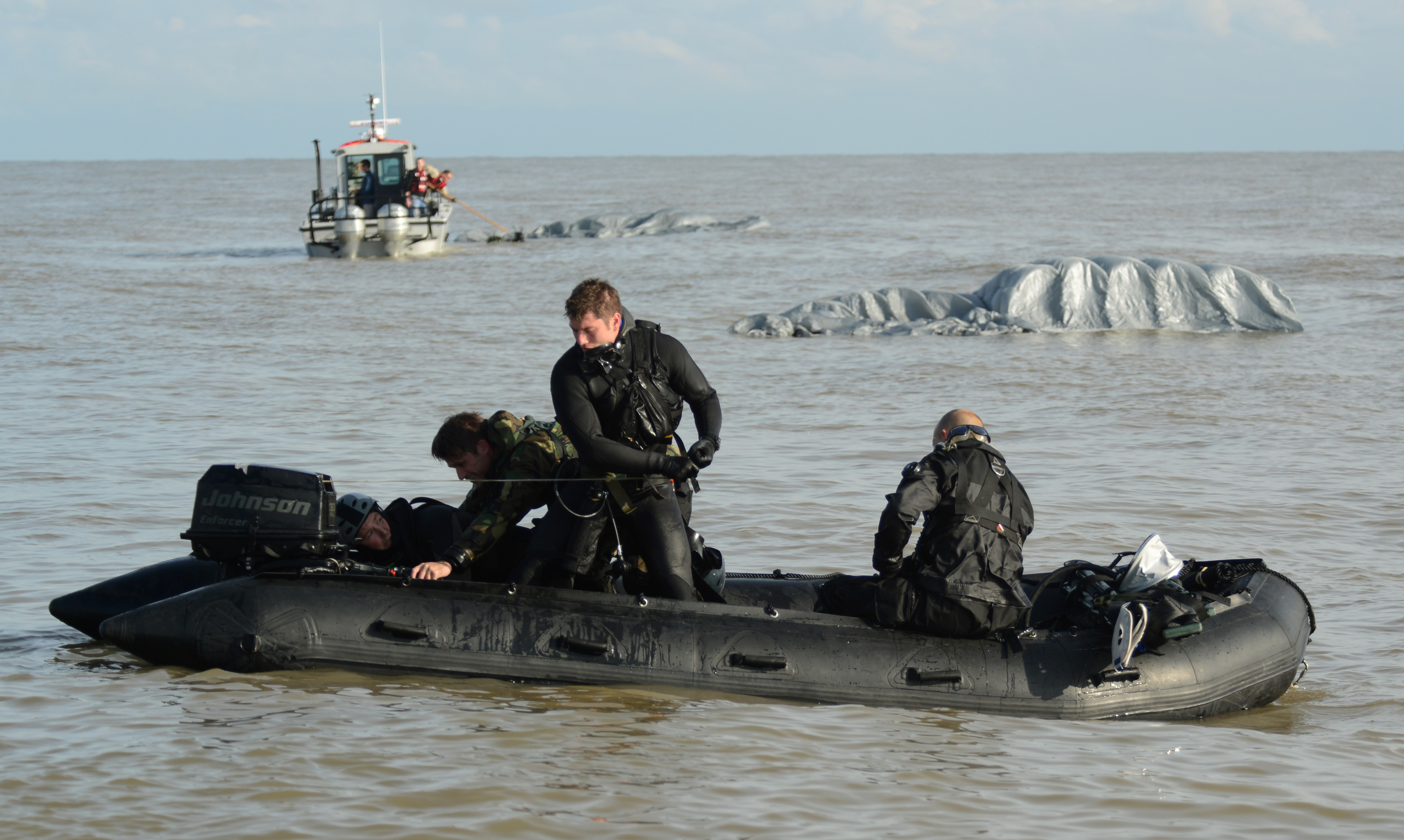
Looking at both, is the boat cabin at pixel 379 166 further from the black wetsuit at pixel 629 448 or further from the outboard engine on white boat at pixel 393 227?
the black wetsuit at pixel 629 448

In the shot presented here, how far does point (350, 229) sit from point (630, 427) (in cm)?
2595

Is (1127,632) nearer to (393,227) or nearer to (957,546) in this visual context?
(957,546)

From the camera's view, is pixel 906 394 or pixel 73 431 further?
pixel 906 394

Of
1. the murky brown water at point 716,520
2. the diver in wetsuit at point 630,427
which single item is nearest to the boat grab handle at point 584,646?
the murky brown water at point 716,520

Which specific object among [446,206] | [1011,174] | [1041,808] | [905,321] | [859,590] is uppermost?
[1011,174]

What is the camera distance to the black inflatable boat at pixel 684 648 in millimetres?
4727

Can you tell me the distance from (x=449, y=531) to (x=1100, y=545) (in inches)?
152

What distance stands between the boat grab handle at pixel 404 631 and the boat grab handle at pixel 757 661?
115 centimetres

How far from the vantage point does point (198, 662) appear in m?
4.92

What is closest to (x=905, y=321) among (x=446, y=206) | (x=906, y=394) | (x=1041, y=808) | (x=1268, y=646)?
(x=906, y=394)

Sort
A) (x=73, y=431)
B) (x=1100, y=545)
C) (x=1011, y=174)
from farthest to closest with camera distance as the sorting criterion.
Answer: (x=1011, y=174) → (x=73, y=431) → (x=1100, y=545)

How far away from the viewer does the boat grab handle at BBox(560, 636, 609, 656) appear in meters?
4.76

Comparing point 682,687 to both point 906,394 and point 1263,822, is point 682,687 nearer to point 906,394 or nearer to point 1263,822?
point 1263,822

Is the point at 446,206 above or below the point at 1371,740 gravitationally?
above
